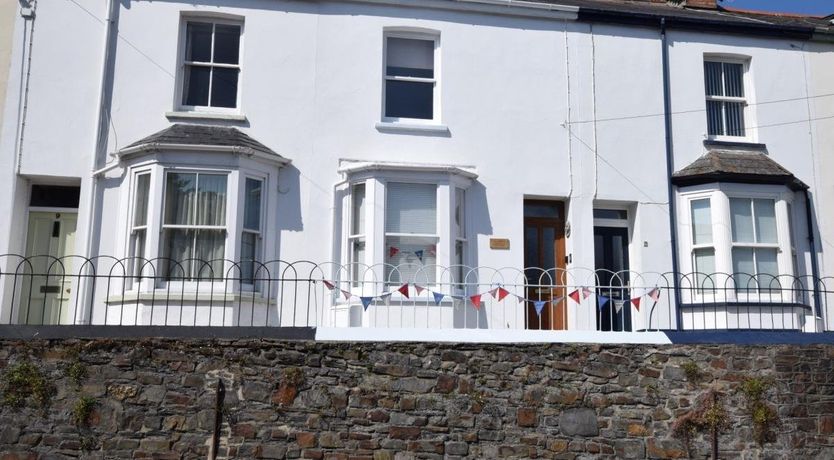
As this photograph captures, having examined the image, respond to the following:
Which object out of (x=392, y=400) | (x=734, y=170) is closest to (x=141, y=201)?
(x=392, y=400)

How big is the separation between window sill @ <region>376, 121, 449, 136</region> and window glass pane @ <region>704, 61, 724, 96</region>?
4737 millimetres

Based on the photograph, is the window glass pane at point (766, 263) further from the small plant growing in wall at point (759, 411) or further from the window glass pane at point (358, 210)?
the window glass pane at point (358, 210)

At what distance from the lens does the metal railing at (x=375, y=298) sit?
10664mm

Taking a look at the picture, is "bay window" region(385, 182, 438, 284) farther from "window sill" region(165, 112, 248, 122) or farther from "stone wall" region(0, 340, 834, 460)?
"stone wall" region(0, 340, 834, 460)

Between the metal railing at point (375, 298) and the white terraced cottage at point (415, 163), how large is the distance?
43 mm

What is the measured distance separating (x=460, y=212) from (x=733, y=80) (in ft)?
18.3

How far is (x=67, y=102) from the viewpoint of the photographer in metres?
11.4

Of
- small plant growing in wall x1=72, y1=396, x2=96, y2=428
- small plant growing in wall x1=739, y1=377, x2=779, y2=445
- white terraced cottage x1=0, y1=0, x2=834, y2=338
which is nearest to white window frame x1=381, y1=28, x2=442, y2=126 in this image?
white terraced cottage x1=0, y1=0, x2=834, y2=338

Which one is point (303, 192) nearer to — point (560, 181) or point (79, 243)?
point (79, 243)

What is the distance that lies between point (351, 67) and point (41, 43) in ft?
15.2

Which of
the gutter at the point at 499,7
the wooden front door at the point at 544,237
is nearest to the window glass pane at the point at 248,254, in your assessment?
the gutter at the point at 499,7

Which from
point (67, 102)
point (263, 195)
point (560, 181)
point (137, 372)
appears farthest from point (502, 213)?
point (67, 102)

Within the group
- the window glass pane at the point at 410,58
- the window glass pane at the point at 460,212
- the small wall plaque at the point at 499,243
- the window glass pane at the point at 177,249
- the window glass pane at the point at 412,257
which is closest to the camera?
the window glass pane at the point at 177,249

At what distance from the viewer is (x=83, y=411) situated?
820 centimetres
